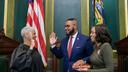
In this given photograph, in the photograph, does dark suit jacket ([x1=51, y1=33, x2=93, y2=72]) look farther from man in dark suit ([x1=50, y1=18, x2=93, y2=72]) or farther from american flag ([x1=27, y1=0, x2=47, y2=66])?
american flag ([x1=27, y1=0, x2=47, y2=66])

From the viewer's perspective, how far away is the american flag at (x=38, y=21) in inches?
170

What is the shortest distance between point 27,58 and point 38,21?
1.40 meters

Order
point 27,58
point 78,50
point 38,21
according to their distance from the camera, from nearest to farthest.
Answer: point 27,58, point 78,50, point 38,21

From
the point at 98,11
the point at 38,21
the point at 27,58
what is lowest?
the point at 27,58

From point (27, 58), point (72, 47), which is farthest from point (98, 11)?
point (27, 58)

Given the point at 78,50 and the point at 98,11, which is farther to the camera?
the point at 98,11

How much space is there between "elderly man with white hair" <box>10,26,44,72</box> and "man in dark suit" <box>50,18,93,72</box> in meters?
0.71

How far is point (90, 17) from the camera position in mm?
4969

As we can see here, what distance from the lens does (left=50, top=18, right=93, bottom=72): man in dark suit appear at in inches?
152

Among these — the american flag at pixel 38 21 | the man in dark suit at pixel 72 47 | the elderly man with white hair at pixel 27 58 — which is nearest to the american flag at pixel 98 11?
the man in dark suit at pixel 72 47

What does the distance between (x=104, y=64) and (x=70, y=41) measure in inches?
46.1

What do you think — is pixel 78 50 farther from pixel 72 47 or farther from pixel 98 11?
pixel 98 11

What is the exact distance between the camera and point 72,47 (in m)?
3.92

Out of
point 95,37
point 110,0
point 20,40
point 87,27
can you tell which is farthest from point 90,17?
point 95,37
